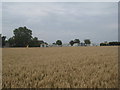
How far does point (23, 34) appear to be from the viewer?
2785 inches

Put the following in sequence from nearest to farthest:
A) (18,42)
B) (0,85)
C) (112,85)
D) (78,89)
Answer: (78,89) < (112,85) < (0,85) < (18,42)

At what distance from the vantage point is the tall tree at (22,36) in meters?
66.1

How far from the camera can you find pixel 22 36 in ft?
227

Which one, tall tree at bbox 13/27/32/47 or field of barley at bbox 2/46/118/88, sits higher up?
tall tree at bbox 13/27/32/47

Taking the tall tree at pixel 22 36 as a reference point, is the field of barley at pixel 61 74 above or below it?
below

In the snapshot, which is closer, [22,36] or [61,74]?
[61,74]

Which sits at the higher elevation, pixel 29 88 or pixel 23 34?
pixel 23 34

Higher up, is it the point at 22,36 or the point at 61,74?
the point at 22,36

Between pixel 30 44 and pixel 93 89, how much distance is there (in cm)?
6629

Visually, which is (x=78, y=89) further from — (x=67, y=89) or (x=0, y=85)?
(x=0, y=85)

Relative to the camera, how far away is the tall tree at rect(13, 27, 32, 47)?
217 feet

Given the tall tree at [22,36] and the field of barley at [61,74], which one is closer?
the field of barley at [61,74]

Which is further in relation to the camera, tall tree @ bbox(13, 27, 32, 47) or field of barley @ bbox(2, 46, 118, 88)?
tall tree @ bbox(13, 27, 32, 47)

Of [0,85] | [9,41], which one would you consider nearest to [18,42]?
[9,41]
